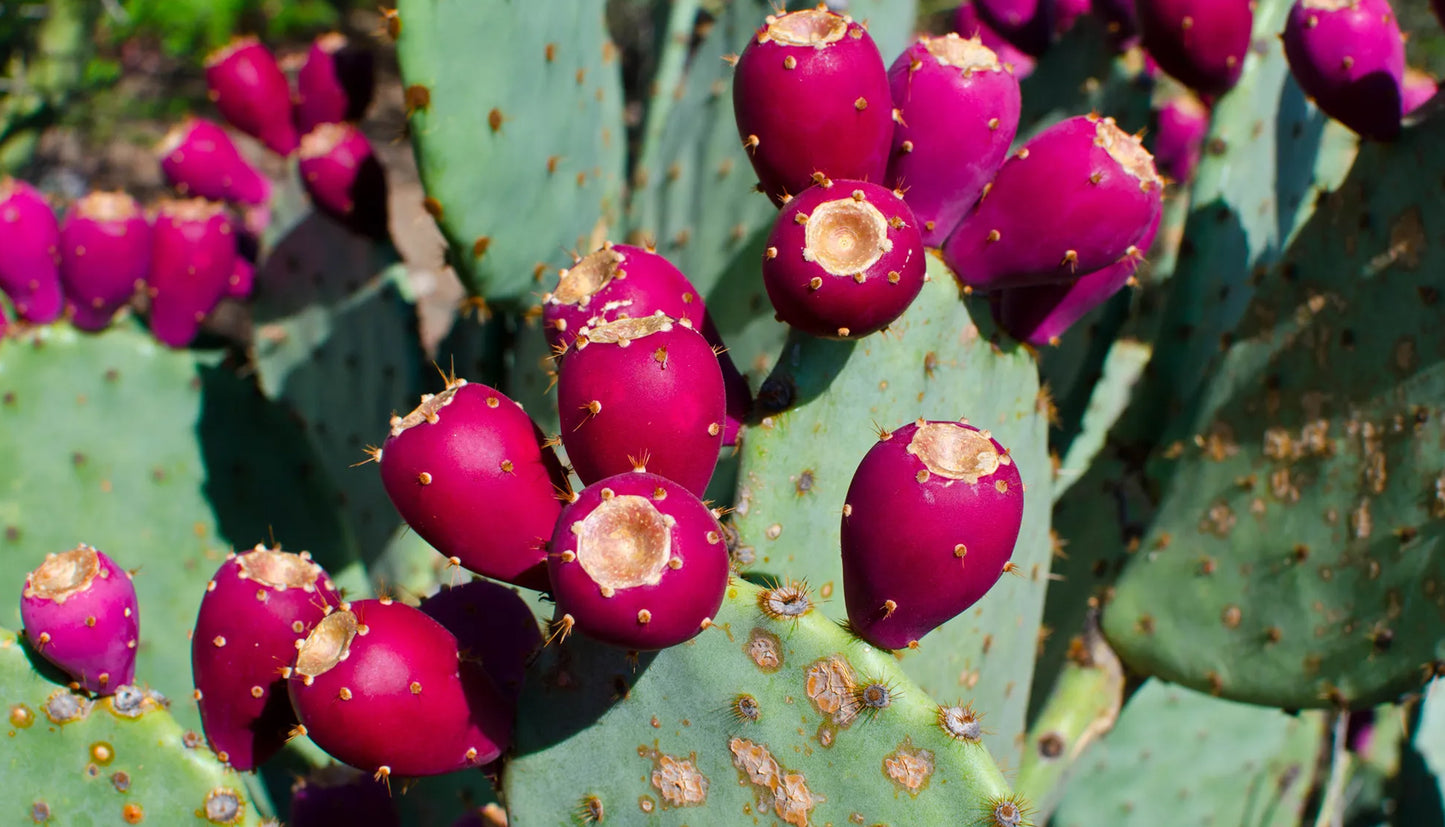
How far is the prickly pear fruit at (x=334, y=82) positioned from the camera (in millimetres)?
2240

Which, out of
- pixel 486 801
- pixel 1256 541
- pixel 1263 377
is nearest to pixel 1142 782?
pixel 1256 541

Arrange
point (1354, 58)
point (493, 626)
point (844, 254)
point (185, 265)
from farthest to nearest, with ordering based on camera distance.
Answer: point (185, 265)
point (1354, 58)
point (493, 626)
point (844, 254)

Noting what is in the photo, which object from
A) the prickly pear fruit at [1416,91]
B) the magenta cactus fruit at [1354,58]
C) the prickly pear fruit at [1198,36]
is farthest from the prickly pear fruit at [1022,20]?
the magenta cactus fruit at [1354,58]

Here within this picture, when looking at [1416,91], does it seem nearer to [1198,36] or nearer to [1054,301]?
[1198,36]

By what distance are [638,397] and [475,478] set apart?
0.45ft

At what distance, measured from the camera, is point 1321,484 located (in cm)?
151

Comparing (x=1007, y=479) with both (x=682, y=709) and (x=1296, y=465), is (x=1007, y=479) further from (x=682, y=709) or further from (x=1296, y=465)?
(x=1296, y=465)

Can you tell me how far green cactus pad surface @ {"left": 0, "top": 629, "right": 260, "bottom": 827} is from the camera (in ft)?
3.70

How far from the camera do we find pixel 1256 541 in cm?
157

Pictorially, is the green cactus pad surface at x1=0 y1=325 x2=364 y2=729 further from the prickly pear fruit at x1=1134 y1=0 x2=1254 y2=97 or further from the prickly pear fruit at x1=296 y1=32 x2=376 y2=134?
the prickly pear fruit at x1=1134 y1=0 x2=1254 y2=97

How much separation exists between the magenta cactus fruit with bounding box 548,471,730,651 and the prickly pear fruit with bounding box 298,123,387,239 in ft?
4.64

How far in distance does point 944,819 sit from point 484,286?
1.08 m

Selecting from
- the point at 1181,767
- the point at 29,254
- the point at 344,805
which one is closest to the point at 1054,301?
the point at 344,805

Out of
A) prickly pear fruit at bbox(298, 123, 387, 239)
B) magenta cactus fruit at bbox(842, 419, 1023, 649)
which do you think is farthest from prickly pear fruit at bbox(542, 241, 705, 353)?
prickly pear fruit at bbox(298, 123, 387, 239)
